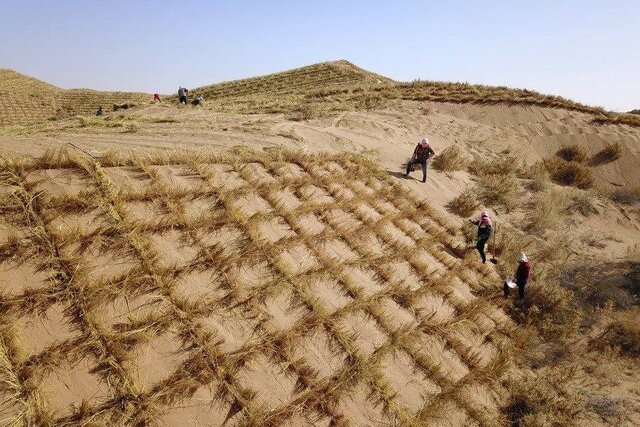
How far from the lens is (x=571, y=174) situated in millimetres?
12469

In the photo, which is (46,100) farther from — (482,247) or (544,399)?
(544,399)

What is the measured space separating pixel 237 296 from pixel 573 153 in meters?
13.7

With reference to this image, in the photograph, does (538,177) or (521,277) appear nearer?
(521,277)

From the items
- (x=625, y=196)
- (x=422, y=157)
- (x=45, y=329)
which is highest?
(x=422, y=157)

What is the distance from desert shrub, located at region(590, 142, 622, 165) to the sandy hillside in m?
6.06

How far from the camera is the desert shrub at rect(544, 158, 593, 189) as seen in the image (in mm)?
12203

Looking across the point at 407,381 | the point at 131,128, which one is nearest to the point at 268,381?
the point at 407,381

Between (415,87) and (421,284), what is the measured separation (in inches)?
645

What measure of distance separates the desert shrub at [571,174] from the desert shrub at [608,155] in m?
1.02

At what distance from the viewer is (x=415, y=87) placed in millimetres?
20438

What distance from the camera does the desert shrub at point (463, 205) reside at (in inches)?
368

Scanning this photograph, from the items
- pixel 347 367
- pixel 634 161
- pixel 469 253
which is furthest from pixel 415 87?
pixel 347 367

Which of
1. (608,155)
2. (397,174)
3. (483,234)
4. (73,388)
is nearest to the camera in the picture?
(73,388)

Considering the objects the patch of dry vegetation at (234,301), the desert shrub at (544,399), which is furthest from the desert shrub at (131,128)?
the desert shrub at (544,399)
